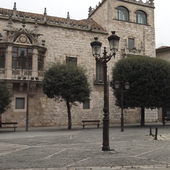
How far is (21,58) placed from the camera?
24.0 m

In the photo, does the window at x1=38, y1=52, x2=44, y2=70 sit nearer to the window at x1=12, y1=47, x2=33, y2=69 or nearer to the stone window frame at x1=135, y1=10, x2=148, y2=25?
the window at x1=12, y1=47, x2=33, y2=69

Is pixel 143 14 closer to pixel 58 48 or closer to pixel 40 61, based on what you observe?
pixel 58 48

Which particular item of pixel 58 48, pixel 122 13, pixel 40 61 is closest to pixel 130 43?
pixel 122 13

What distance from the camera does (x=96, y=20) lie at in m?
32.7

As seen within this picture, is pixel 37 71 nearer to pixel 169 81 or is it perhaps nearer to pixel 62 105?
pixel 62 105

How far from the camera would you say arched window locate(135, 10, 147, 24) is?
3145 cm

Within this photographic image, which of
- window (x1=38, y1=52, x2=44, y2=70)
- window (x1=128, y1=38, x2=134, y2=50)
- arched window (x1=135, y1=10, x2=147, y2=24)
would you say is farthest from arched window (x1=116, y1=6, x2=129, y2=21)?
window (x1=38, y1=52, x2=44, y2=70)

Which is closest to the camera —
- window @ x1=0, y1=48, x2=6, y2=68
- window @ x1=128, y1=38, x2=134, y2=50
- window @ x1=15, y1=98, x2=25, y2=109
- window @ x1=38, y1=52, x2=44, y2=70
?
window @ x1=0, y1=48, x2=6, y2=68

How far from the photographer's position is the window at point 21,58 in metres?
23.8

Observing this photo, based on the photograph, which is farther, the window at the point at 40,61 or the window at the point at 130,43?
the window at the point at 130,43

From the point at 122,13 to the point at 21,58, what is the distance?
14.8 m

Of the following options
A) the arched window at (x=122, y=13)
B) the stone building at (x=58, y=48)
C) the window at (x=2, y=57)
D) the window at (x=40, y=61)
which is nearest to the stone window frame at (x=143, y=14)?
the stone building at (x=58, y=48)

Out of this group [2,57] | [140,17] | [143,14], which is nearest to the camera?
[2,57]

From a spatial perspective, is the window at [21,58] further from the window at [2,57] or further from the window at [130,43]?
the window at [130,43]
